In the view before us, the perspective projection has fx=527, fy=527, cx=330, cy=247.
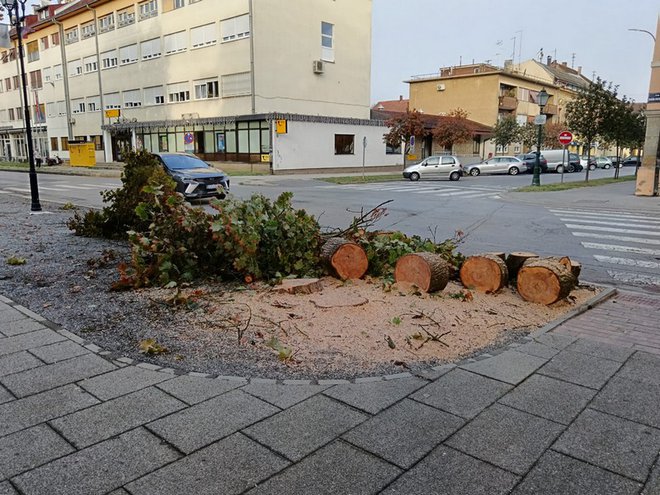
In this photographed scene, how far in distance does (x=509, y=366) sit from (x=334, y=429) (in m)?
1.66

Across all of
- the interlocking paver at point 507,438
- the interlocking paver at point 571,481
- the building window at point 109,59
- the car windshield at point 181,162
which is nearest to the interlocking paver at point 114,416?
the interlocking paver at point 507,438

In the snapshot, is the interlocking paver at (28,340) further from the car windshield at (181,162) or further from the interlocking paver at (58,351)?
the car windshield at (181,162)

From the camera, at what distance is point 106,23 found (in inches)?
1943

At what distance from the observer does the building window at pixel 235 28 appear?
36125 millimetres

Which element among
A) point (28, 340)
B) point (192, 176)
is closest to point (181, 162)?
point (192, 176)

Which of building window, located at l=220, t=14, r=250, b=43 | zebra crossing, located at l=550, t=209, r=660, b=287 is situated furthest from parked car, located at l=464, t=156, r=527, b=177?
zebra crossing, located at l=550, t=209, r=660, b=287

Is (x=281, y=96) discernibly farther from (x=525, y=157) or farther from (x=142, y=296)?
(x=142, y=296)

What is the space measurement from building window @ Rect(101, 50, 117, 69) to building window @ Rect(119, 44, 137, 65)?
107 centimetres

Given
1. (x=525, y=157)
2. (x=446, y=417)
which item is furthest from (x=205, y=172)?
(x=525, y=157)

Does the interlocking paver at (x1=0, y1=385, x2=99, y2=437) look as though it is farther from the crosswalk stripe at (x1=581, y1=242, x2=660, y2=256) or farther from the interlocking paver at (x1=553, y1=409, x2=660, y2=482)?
the crosswalk stripe at (x1=581, y1=242, x2=660, y2=256)

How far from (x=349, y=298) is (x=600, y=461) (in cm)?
295

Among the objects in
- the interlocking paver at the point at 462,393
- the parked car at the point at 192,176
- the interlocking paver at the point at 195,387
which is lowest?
the interlocking paver at the point at 462,393

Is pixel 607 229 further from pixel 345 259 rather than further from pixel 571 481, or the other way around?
pixel 571 481

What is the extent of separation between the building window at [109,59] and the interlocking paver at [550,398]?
5267 centimetres
